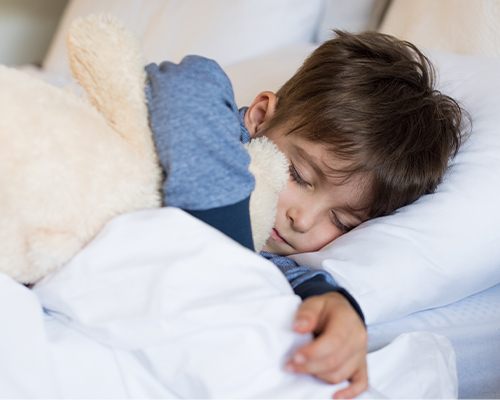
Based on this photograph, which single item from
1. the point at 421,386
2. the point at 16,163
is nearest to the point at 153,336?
the point at 16,163

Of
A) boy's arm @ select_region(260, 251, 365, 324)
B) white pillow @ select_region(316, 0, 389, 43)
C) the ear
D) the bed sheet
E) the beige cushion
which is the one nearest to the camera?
boy's arm @ select_region(260, 251, 365, 324)

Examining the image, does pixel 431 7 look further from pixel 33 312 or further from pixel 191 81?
pixel 33 312

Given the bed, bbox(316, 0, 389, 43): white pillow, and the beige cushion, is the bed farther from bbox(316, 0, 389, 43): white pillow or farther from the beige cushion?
bbox(316, 0, 389, 43): white pillow

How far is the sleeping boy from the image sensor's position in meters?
0.59

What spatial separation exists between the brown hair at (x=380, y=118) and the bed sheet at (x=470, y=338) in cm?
18

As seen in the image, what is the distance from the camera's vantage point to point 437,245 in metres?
0.80

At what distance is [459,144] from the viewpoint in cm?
94

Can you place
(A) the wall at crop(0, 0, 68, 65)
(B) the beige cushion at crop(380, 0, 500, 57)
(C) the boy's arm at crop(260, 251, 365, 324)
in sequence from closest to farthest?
(C) the boy's arm at crop(260, 251, 365, 324)
(B) the beige cushion at crop(380, 0, 500, 57)
(A) the wall at crop(0, 0, 68, 65)

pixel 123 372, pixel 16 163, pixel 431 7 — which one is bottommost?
pixel 123 372

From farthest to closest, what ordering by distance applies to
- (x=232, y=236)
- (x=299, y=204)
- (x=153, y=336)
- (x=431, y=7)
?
(x=431, y=7) < (x=299, y=204) < (x=232, y=236) < (x=153, y=336)

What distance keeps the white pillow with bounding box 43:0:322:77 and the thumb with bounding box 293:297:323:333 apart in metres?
1.09

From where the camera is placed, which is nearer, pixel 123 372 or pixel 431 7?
pixel 123 372

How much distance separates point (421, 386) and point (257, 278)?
0.21m

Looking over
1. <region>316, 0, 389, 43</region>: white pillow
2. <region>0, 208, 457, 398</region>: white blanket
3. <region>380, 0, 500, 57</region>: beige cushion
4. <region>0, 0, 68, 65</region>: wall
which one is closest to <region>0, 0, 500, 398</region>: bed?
<region>0, 208, 457, 398</region>: white blanket
